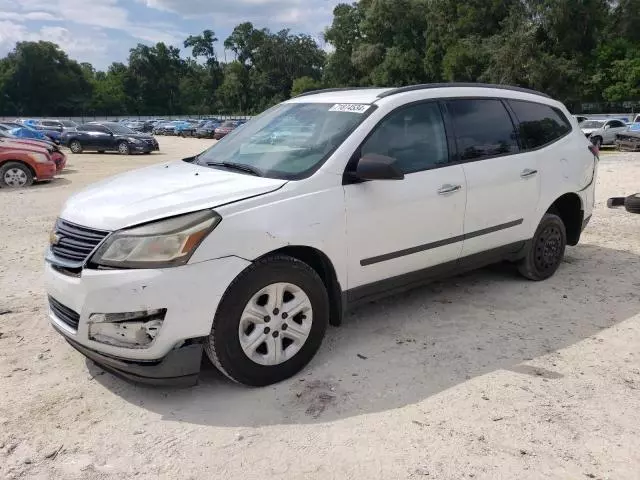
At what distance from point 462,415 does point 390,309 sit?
169cm

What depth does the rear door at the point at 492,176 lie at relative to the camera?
14.9ft

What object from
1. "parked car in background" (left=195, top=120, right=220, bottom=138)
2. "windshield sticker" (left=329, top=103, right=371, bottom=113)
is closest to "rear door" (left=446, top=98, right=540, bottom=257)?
"windshield sticker" (left=329, top=103, right=371, bottom=113)

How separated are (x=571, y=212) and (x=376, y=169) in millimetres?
3117

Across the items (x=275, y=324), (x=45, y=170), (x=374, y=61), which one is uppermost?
(x=374, y=61)

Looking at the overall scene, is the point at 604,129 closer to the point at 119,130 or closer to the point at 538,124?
the point at 119,130

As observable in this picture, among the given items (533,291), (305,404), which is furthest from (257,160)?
(533,291)

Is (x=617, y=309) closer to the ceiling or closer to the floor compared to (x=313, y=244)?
closer to the floor

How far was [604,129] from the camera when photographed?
2919 centimetres

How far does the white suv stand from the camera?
3131 mm

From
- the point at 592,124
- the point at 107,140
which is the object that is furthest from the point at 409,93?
the point at 592,124

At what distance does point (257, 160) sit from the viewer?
4.03m

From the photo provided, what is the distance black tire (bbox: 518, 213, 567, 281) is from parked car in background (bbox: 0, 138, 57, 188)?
1214 cm

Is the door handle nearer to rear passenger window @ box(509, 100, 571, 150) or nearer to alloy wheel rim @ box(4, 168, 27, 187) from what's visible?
rear passenger window @ box(509, 100, 571, 150)

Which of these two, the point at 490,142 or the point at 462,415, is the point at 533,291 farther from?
the point at 462,415
